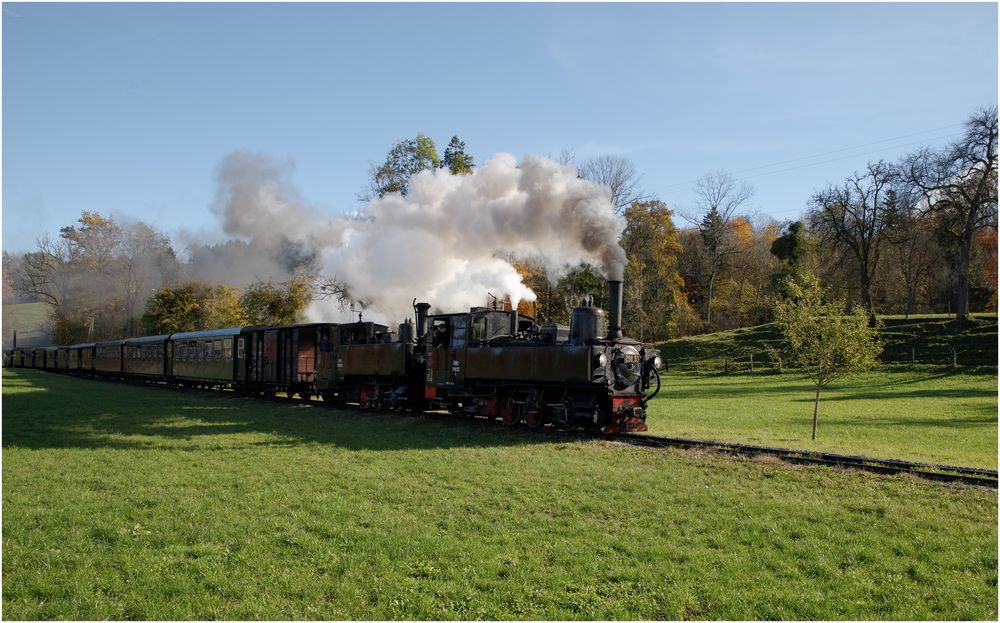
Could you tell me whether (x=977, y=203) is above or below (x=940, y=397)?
above

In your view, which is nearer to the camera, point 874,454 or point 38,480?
point 38,480

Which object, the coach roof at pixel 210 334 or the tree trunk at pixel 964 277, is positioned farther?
the tree trunk at pixel 964 277

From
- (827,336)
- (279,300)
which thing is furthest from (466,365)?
(279,300)

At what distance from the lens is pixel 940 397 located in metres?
27.1

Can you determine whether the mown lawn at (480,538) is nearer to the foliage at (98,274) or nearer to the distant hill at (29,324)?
the foliage at (98,274)

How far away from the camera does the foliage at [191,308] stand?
4294 cm

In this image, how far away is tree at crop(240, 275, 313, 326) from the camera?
119 ft

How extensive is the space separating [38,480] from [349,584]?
6.64m

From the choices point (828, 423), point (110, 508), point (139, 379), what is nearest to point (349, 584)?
point (110, 508)

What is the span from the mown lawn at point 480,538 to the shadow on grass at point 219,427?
4.49 ft

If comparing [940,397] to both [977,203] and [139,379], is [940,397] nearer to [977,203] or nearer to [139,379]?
[977,203]

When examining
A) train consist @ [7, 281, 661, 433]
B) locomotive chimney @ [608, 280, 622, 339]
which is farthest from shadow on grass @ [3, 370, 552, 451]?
locomotive chimney @ [608, 280, 622, 339]

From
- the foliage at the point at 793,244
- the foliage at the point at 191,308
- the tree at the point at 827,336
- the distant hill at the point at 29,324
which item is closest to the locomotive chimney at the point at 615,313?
the tree at the point at 827,336

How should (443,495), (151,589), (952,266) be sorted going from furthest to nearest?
(952,266) → (443,495) → (151,589)
